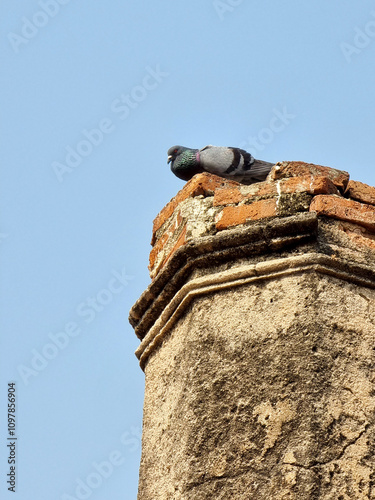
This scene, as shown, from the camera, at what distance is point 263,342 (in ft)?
10.4

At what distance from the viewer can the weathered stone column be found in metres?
2.92

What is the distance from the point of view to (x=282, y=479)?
112 inches

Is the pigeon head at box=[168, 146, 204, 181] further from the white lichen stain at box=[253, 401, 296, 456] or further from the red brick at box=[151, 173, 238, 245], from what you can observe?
the white lichen stain at box=[253, 401, 296, 456]

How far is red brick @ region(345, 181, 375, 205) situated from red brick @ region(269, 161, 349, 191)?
3cm

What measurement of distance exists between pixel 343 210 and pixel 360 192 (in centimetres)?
19

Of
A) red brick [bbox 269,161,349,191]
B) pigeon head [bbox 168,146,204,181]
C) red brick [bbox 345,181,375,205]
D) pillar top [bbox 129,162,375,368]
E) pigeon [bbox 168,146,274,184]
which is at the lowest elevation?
pillar top [bbox 129,162,375,368]

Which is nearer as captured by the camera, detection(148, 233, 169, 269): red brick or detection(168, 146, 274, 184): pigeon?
detection(148, 233, 169, 269): red brick

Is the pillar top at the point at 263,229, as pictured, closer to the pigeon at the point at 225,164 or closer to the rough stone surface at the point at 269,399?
the rough stone surface at the point at 269,399

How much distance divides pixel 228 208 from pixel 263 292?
1.44 feet

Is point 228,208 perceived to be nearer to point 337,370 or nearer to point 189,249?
point 189,249

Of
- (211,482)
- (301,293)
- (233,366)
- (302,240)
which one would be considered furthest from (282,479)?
(302,240)

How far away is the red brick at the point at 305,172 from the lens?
12.0 feet

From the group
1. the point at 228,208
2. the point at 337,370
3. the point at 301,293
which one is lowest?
the point at 337,370

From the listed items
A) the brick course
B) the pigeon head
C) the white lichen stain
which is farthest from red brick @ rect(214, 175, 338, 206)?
the pigeon head
